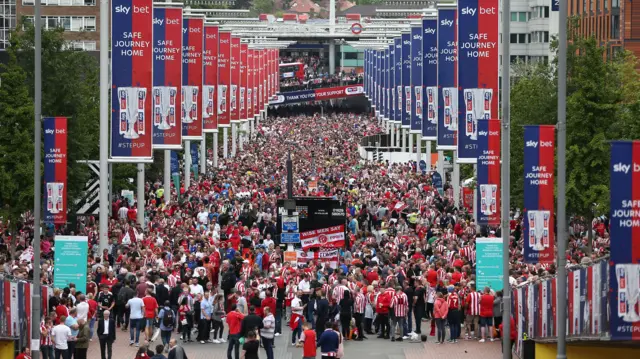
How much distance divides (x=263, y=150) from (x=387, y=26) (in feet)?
192

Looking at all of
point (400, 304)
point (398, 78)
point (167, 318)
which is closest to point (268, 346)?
point (167, 318)

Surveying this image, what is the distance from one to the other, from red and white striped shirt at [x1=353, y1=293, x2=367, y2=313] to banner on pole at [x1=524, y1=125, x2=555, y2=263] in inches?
278

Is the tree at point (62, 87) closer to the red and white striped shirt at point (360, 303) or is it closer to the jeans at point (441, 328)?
the red and white striped shirt at point (360, 303)

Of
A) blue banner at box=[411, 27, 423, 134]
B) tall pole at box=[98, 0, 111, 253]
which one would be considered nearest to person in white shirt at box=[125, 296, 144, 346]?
tall pole at box=[98, 0, 111, 253]

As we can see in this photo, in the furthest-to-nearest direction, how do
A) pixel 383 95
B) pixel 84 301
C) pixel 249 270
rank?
1. pixel 383 95
2. pixel 249 270
3. pixel 84 301

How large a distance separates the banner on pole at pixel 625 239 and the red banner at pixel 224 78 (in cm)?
4592

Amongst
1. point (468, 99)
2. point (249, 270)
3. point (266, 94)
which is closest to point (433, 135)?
point (468, 99)

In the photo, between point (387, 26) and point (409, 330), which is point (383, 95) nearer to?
point (409, 330)

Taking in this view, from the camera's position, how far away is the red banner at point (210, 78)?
195ft

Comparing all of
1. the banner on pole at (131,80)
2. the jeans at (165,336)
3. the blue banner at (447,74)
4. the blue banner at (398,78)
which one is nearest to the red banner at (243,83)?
the blue banner at (398,78)

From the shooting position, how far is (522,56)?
127 m

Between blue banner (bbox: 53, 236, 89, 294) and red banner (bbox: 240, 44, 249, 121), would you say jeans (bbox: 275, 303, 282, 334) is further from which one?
red banner (bbox: 240, 44, 249, 121)

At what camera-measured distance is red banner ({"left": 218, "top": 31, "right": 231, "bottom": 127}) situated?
6569cm

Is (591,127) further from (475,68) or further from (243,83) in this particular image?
(243,83)
